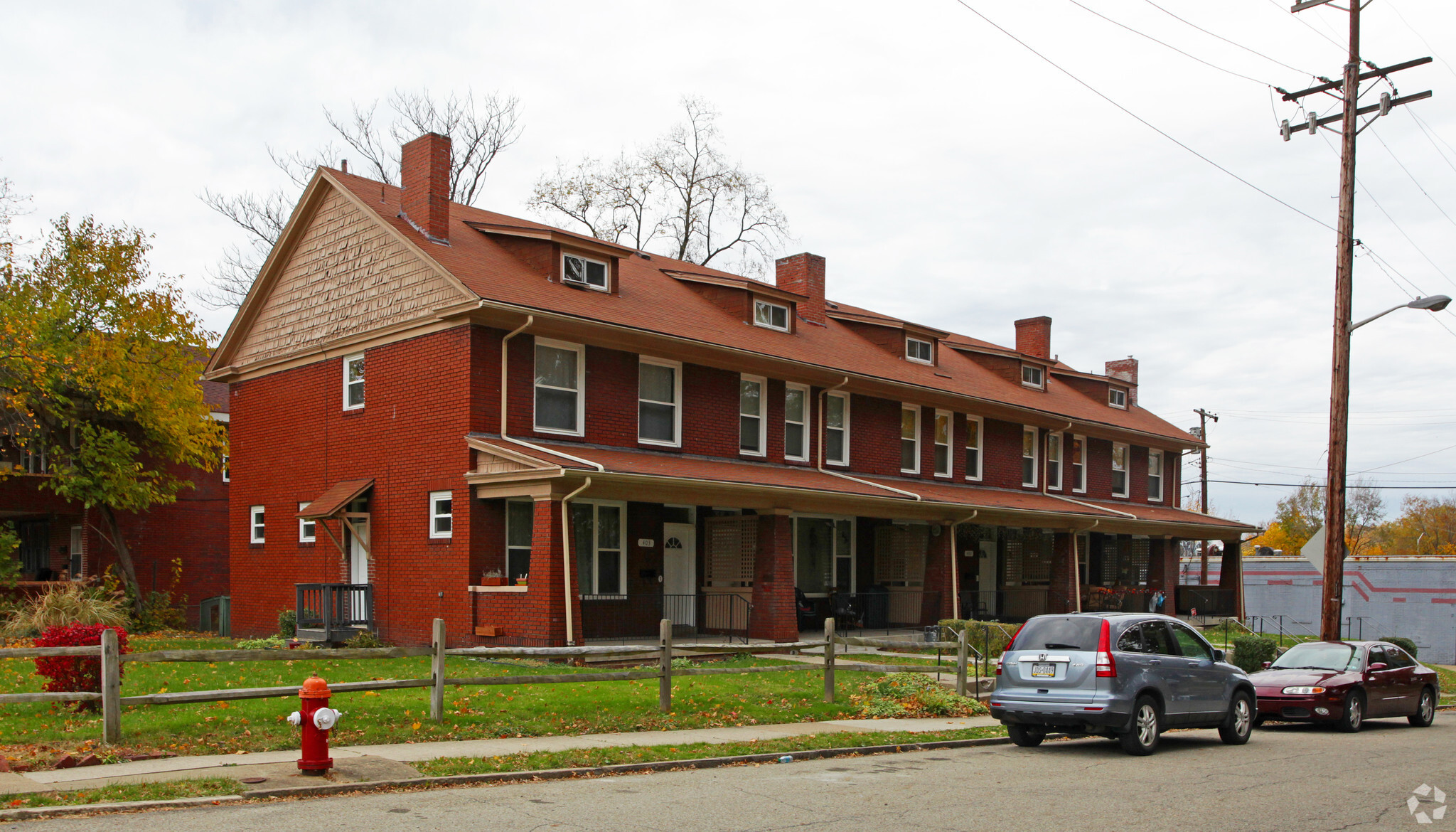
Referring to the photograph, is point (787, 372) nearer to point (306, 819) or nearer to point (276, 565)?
point (276, 565)

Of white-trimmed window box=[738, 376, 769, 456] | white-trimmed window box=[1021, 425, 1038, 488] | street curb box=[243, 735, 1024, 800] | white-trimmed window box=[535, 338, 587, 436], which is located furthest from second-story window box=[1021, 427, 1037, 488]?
street curb box=[243, 735, 1024, 800]

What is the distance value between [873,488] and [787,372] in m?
3.05

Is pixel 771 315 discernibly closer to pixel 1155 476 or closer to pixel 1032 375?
pixel 1032 375

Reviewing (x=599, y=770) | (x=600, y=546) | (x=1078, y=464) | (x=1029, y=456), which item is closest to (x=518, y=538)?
(x=600, y=546)

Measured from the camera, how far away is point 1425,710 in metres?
18.4

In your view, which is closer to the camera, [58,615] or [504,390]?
[58,615]

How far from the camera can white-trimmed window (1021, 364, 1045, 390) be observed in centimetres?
3559

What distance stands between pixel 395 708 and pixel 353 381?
11.9 metres

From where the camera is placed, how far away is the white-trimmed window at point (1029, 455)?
33.4 metres

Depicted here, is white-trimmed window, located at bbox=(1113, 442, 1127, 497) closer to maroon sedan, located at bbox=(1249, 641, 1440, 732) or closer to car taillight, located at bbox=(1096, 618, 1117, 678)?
maroon sedan, located at bbox=(1249, 641, 1440, 732)

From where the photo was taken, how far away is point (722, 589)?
78.4ft

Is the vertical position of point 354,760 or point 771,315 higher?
point 771,315

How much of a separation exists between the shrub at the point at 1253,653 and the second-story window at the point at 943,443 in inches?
331

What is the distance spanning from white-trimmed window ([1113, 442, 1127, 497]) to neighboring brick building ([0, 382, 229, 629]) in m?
26.7
